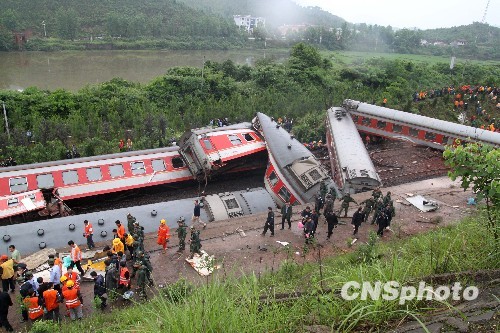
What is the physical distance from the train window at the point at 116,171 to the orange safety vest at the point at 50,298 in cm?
874

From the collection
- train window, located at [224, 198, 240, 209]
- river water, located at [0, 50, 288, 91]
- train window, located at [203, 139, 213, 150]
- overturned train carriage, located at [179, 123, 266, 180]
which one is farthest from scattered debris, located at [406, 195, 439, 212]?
river water, located at [0, 50, 288, 91]

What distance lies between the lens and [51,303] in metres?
7.45

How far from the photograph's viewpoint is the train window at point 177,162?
17312 millimetres

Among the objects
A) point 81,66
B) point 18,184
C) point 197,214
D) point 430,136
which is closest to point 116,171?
point 18,184

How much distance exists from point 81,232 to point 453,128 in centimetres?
1706

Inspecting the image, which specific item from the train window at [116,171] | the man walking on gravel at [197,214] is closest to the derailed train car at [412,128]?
the man walking on gravel at [197,214]

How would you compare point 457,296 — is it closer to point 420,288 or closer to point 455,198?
point 420,288

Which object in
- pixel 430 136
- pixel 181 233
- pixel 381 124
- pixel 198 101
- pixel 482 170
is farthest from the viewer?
pixel 198 101

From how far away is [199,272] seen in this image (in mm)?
9773

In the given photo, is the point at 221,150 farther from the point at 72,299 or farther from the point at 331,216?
the point at 72,299

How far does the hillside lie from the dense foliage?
35292 millimetres

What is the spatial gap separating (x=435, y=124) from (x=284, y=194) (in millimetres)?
9694

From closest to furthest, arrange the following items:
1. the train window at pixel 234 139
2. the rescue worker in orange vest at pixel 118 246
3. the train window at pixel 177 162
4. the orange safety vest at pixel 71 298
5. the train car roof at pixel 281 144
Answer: the orange safety vest at pixel 71 298 → the rescue worker in orange vest at pixel 118 246 → the train car roof at pixel 281 144 → the train window at pixel 177 162 → the train window at pixel 234 139

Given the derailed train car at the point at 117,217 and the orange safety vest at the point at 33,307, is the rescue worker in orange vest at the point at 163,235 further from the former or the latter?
the orange safety vest at the point at 33,307
